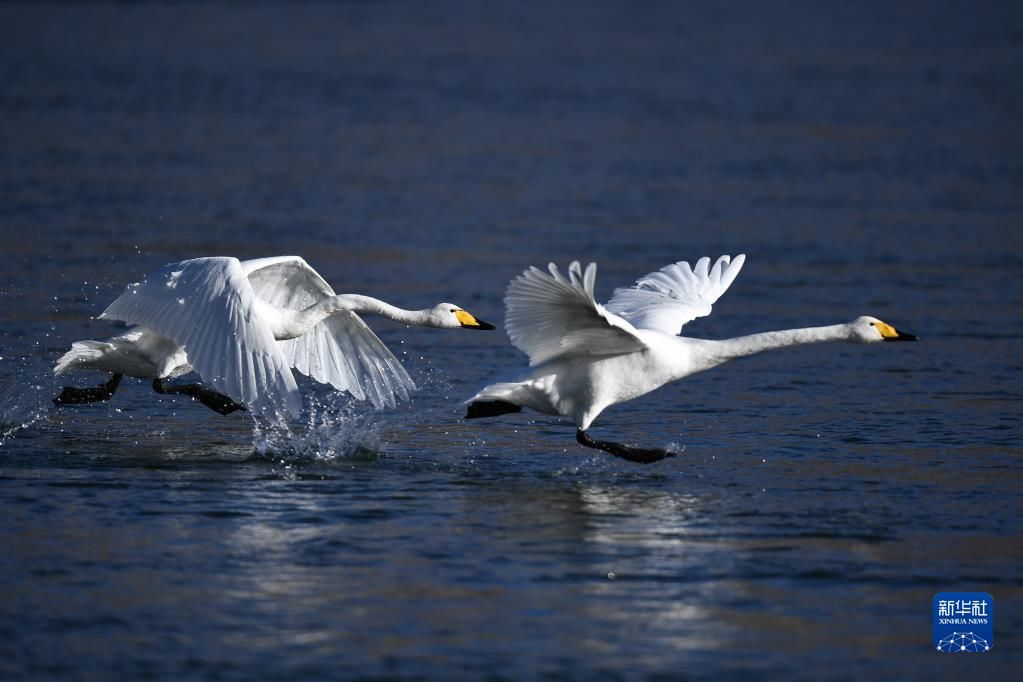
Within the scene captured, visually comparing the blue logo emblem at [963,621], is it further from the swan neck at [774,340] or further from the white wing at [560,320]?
the swan neck at [774,340]

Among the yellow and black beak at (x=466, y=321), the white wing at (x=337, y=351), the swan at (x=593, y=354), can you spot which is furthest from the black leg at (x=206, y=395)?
the swan at (x=593, y=354)

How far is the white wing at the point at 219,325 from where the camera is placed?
34.8 feet

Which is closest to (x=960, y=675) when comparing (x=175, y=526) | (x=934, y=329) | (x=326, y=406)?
(x=175, y=526)

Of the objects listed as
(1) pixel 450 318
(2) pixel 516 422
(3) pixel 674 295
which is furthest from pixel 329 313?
(3) pixel 674 295

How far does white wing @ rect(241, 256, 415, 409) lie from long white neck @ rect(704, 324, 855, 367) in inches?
105

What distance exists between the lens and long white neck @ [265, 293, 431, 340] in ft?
38.2

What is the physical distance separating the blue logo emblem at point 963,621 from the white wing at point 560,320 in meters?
2.65

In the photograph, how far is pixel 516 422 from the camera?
12.6 meters

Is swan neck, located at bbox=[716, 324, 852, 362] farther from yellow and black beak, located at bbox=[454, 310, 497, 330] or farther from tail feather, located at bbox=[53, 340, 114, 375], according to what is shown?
tail feather, located at bbox=[53, 340, 114, 375]

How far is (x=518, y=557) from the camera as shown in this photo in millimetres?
8984

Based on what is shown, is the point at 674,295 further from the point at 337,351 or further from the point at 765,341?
the point at 337,351

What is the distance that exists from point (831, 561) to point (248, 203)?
49.7 feet

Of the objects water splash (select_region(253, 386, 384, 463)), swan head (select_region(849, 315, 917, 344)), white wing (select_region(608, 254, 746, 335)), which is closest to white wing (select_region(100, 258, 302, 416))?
water splash (select_region(253, 386, 384, 463))

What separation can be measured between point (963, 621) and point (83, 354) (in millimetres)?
6758
